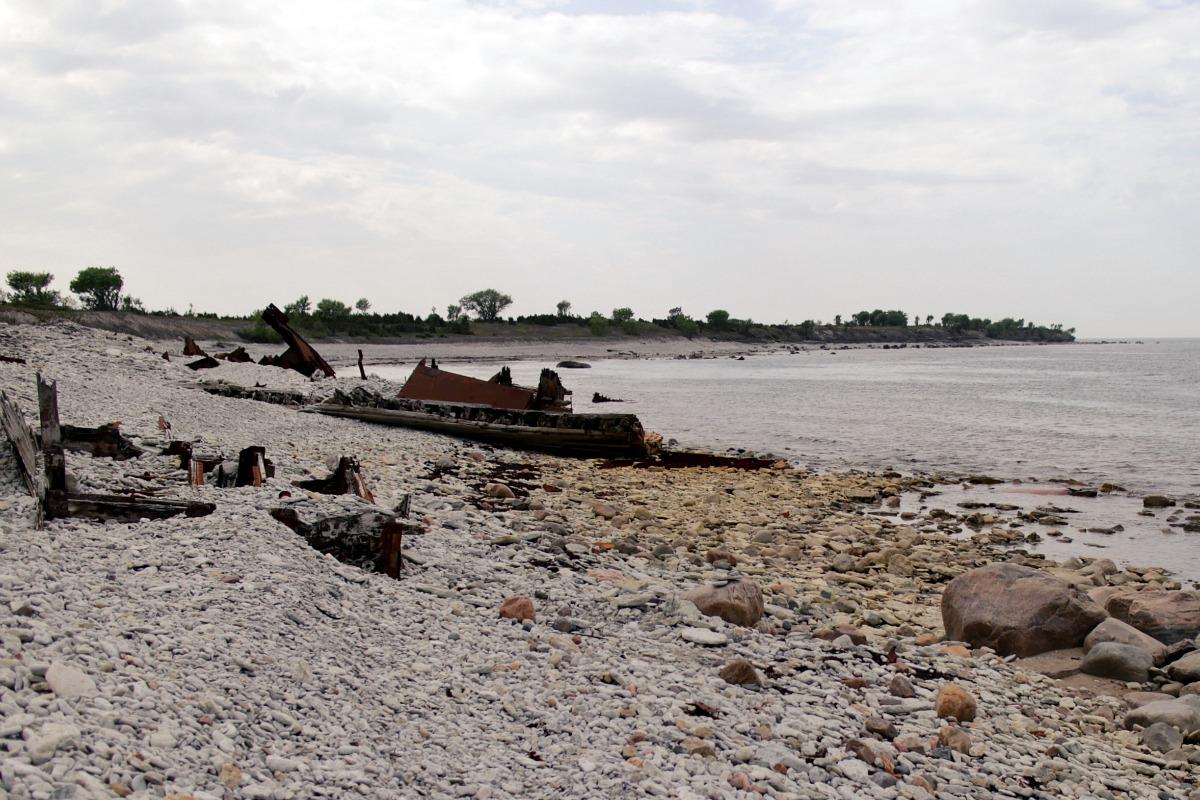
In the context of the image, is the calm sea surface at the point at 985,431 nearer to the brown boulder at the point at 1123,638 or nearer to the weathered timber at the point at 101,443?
the brown boulder at the point at 1123,638

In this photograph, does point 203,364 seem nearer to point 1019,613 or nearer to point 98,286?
point 1019,613

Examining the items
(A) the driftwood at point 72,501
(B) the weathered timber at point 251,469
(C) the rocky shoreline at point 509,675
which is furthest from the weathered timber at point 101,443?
(A) the driftwood at point 72,501

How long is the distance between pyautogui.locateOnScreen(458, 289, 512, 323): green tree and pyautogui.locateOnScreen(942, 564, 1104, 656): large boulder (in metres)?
109

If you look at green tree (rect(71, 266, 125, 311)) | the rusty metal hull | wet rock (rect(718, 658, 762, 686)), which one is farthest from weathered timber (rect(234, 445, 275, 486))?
green tree (rect(71, 266, 125, 311))

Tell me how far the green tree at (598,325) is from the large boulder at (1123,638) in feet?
313

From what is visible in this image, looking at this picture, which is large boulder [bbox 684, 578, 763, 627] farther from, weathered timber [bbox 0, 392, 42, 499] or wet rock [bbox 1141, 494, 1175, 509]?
wet rock [bbox 1141, 494, 1175, 509]

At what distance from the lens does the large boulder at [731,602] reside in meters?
A: 7.18

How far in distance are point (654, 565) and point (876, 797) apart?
4624 millimetres

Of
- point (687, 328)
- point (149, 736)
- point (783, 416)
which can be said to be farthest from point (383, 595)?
point (687, 328)

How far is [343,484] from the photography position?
9.06 m

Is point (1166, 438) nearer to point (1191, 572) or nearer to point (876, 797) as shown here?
point (1191, 572)

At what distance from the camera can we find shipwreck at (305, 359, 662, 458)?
18.7 meters

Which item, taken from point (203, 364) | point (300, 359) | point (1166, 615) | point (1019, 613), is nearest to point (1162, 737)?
point (1019, 613)

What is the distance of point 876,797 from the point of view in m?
4.58
